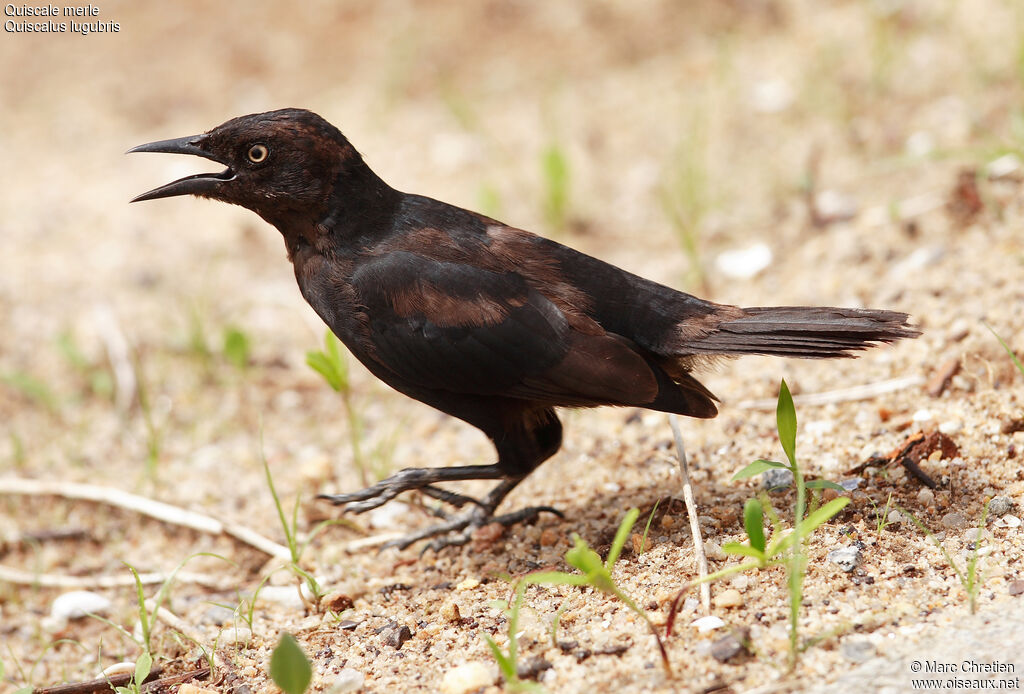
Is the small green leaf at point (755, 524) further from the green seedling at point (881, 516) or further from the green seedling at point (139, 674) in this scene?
the green seedling at point (139, 674)

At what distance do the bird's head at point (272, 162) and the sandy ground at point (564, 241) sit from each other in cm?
113

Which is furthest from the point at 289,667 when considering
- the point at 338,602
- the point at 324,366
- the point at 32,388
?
the point at 32,388

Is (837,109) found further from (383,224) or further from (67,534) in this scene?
(67,534)

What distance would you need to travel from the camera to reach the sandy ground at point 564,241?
2881 millimetres

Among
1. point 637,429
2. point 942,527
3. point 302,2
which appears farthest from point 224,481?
point 302,2

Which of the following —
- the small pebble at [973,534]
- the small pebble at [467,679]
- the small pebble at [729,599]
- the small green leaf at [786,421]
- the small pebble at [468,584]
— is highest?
the small green leaf at [786,421]

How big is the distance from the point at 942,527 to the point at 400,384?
1.79m

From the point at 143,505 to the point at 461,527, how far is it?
1450mm

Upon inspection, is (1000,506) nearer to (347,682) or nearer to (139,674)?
(347,682)

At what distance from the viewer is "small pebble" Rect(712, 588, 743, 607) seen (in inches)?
108

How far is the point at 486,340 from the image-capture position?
11.0ft

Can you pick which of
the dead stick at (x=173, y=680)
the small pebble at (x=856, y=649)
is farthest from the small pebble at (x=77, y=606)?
the small pebble at (x=856, y=649)

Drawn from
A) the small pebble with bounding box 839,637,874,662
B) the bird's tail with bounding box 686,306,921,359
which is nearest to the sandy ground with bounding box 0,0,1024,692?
the small pebble with bounding box 839,637,874,662

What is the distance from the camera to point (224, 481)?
460 centimetres
